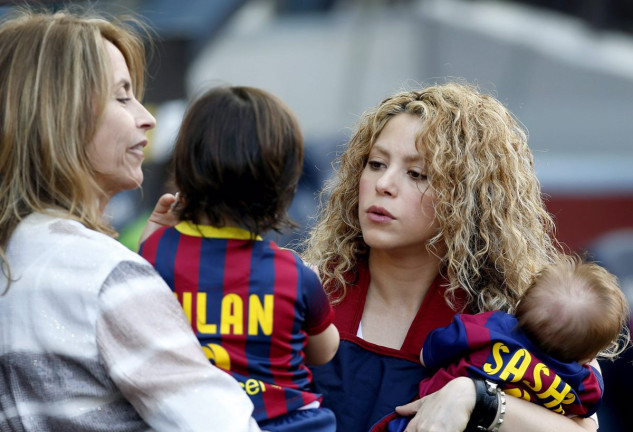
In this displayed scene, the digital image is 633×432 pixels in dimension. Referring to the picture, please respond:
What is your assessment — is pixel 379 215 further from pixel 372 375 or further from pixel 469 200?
pixel 372 375

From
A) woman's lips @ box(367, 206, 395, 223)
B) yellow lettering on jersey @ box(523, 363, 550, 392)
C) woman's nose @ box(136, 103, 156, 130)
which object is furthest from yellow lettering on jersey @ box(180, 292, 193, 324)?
yellow lettering on jersey @ box(523, 363, 550, 392)

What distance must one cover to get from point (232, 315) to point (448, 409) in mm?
503

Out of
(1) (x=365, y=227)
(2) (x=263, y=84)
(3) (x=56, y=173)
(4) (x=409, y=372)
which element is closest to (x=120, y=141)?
(3) (x=56, y=173)

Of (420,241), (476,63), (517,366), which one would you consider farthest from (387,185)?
(476,63)

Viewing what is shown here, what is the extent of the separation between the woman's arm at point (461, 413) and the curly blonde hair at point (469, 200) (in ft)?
0.90

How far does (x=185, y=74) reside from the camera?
207 inches

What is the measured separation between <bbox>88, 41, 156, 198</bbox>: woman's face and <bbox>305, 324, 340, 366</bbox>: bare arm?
450 millimetres

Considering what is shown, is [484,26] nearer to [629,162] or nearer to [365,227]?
[629,162]

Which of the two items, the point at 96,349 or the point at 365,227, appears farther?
the point at 365,227

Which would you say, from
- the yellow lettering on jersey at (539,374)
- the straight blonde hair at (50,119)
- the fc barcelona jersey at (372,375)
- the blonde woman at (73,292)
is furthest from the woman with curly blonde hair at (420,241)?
the straight blonde hair at (50,119)

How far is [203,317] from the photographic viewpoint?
5.22 feet

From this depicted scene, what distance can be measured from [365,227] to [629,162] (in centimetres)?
457

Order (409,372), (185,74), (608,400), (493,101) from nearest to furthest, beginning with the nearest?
(409,372), (493,101), (608,400), (185,74)

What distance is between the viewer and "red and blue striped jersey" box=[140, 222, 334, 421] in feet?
5.22
